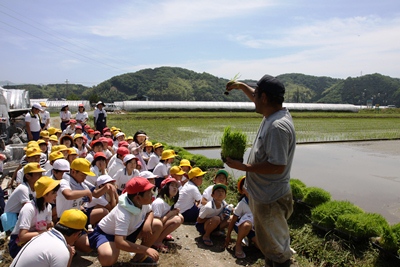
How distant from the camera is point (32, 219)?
12.3ft

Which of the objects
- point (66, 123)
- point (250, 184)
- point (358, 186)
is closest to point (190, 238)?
point (250, 184)

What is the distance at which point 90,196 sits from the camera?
4578mm

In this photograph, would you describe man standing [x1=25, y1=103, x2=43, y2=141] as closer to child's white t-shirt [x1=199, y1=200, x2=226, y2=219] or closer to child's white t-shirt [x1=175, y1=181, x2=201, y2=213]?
child's white t-shirt [x1=175, y1=181, x2=201, y2=213]

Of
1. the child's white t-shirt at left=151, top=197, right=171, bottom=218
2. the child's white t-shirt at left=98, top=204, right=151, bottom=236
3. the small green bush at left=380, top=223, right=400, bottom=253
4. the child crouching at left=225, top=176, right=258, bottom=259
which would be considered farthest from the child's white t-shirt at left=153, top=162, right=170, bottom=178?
the small green bush at left=380, top=223, right=400, bottom=253

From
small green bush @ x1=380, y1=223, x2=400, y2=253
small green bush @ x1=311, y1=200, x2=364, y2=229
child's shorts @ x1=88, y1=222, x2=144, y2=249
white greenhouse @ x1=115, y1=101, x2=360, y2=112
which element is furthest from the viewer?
white greenhouse @ x1=115, y1=101, x2=360, y2=112

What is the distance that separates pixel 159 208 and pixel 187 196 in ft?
2.74

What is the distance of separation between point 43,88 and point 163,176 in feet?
448

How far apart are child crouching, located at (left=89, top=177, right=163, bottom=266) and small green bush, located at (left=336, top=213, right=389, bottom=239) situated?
2.70 m

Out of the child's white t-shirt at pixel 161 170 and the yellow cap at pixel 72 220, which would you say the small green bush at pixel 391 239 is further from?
the child's white t-shirt at pixel 161 170

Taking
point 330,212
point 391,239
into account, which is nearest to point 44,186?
point 330,212

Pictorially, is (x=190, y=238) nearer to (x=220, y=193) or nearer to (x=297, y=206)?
(x=220, y=193)

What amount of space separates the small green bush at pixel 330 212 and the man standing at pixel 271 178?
104 inches

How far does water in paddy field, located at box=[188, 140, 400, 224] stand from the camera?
7.96m

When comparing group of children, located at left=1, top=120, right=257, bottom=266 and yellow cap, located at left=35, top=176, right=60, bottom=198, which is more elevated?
yellow cap, located at left=35, top=176, right=60, bottom=198
